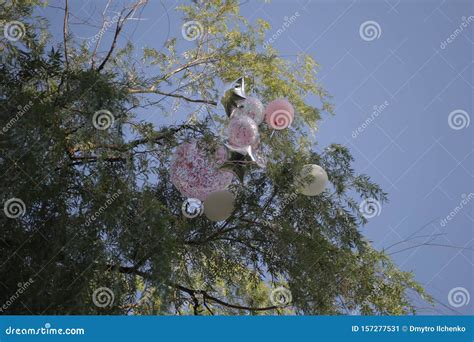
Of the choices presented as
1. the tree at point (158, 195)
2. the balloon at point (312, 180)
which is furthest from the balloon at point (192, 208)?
the balloon at point (312, 180)

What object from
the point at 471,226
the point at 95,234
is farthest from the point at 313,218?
the point at 471,226

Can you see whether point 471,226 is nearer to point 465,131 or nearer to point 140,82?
point 465,131

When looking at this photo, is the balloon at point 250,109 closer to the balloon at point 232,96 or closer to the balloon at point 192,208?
the balloon at point 232,96

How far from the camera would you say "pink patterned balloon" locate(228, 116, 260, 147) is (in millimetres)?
3174

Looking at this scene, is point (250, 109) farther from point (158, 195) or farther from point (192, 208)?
point (158, 195)

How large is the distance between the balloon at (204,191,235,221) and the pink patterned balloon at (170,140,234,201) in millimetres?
53

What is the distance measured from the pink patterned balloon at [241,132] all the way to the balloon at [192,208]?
1.84ft

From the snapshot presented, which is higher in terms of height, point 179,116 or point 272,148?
point 179,116

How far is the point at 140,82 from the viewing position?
366 centimetres

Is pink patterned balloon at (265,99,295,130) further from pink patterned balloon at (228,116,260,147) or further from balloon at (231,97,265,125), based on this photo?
pink patterned balloon at (228,116,260,147)

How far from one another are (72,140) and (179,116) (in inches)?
50.5

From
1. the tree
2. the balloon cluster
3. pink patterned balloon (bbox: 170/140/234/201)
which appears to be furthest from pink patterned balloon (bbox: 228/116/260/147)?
the tree

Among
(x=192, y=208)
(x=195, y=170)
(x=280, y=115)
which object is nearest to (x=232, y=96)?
(x=280, y=115)

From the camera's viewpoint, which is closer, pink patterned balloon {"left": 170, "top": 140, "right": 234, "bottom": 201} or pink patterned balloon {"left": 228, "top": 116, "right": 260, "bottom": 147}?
pink patterned balloon {"left": 228, "top": 116, "right": 260, "bottom": 147}
